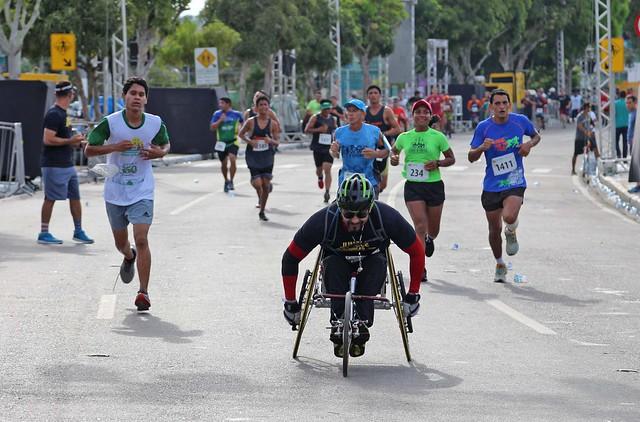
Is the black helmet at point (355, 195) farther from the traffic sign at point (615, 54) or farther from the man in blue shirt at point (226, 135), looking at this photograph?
the traffic sign at point (615, 54)

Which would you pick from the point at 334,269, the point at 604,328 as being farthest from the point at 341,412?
the point at 604,328

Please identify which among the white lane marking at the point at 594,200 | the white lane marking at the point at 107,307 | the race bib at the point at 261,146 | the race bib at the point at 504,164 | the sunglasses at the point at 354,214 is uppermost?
the sunglasses at the point at 354,214

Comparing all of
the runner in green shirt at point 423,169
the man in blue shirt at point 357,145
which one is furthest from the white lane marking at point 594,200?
the runner in green shirt at point 423,169

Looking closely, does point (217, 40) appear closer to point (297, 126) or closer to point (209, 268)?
point (297, 126)

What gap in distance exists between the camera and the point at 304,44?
60656 mm

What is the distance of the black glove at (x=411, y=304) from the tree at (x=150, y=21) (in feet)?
116

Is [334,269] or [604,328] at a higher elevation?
[334,269]

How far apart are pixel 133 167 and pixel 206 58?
34.9m

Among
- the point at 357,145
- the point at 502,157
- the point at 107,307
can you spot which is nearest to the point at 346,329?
the point at 107,307

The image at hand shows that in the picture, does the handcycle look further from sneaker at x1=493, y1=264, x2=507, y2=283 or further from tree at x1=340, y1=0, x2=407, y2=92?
tree at x1=340, y1=0, x2=407, y2=92

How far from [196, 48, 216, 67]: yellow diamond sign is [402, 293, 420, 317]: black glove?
37.5 m

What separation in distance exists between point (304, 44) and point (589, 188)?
101 feet

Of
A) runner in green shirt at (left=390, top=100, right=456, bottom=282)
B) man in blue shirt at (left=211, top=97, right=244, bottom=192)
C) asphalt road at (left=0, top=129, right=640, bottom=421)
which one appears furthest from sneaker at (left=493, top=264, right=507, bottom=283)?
man in blue shirt at (left=211, top=97, right=244, bottom=192)

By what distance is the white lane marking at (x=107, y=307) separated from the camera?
12000 millimetres
